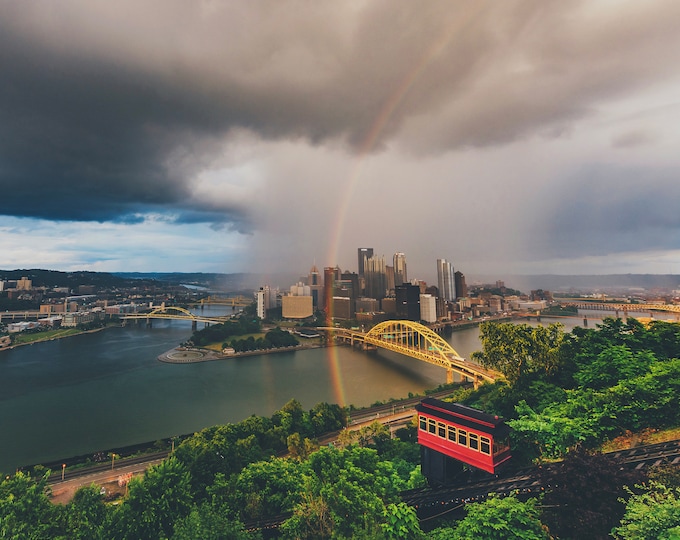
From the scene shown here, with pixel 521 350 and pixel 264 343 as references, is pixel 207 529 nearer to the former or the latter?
pixel 521 350

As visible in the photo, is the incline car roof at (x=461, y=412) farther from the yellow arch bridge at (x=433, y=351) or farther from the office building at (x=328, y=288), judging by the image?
the office building at (x=328, y=288)

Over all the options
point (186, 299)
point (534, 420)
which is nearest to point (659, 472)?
point (534, 420)

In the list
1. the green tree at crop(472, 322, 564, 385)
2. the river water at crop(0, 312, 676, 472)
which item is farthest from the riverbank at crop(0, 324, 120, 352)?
the green tree at crop(472, 322, 564, 385)

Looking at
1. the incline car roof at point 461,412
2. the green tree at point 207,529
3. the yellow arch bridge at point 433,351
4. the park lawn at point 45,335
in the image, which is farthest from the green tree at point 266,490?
the park lawn at point 45,335

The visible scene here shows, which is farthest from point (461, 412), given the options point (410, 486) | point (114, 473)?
point (114, 473)

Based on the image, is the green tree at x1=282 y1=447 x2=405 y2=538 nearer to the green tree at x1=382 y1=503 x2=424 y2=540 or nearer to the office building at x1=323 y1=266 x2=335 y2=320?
the green tree at x1=382 y1=503 x2=424 y2=540
